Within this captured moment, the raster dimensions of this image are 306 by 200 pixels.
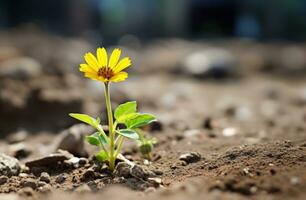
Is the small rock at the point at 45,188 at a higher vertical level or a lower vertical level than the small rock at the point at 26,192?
lower

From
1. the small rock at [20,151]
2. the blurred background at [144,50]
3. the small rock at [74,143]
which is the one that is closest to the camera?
the small rock at [74,143]

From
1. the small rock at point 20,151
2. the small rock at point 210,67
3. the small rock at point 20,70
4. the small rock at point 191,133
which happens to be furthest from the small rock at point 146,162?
the small rock at point 210,67

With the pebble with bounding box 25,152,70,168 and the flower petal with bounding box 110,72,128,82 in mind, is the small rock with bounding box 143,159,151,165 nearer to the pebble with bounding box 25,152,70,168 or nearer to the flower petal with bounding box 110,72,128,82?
the pebble with bounding box 25,152,70,168

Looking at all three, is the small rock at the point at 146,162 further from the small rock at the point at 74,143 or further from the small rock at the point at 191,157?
the small rock at the point at 74,143

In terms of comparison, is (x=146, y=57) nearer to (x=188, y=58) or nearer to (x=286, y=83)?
(x=188, y=58)

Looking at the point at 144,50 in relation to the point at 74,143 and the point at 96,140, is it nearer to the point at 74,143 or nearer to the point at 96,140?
the point at 74,143


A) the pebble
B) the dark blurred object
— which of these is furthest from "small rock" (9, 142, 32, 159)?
the dark blurred object

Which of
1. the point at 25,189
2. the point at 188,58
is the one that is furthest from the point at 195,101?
the point at 25,189

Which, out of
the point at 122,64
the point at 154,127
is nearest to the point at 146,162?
the point at 122,64

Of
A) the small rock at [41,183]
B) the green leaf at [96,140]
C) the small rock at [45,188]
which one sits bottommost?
the small rock at [45,188]
